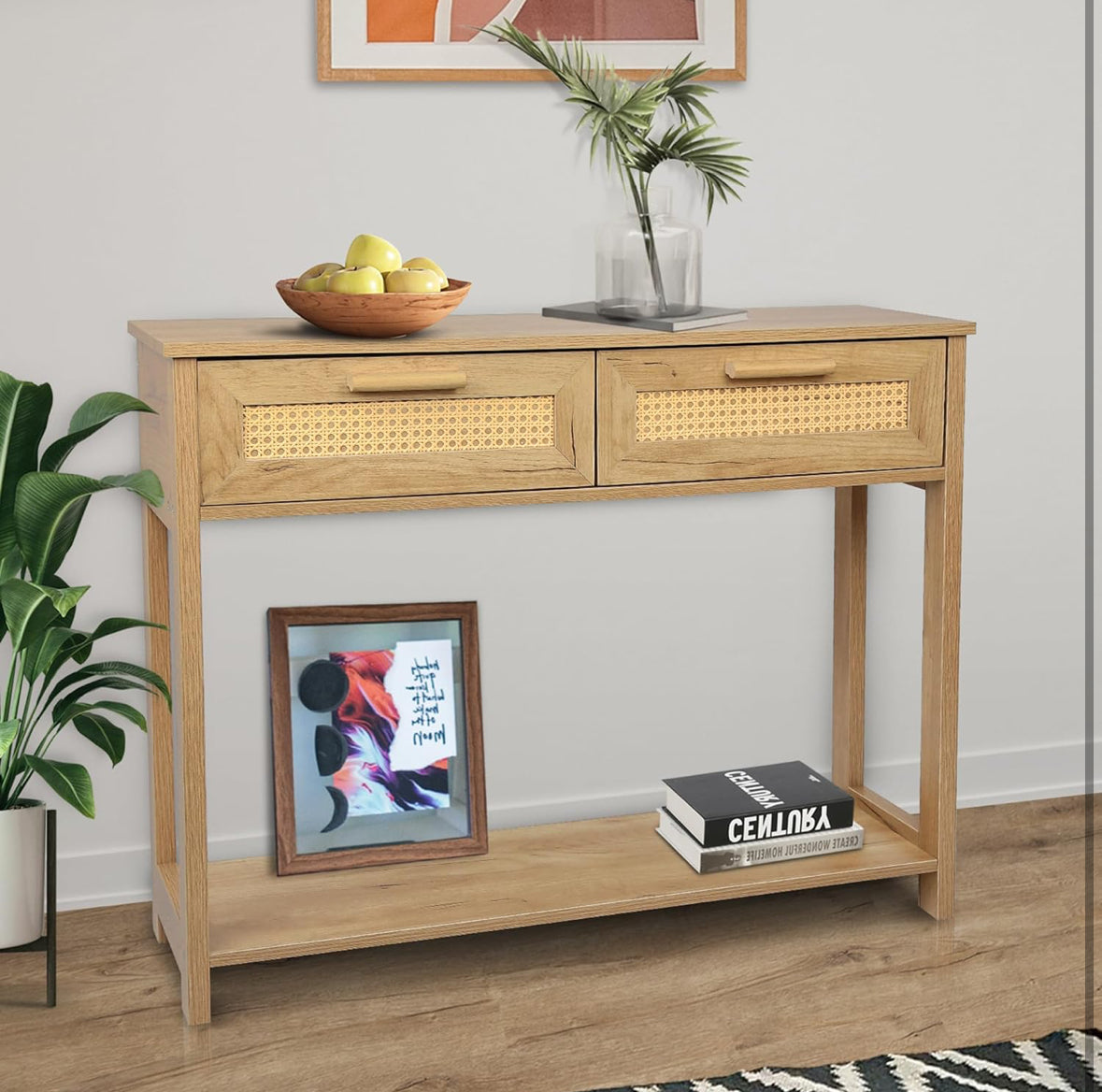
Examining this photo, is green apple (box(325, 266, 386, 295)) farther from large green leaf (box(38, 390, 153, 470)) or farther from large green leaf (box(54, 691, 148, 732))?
large green leaf (box(54, 691, 148, 732))

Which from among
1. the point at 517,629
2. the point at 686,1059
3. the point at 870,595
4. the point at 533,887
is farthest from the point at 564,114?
the point at 686,1059

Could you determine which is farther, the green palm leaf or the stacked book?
the stacked book

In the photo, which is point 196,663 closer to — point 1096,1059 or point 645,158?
point 645,158

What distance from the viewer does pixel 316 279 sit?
6.81 feet

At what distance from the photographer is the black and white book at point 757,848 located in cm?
241

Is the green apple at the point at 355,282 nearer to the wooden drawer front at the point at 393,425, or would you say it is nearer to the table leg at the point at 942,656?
the wooden drawer front at the point at 393,425

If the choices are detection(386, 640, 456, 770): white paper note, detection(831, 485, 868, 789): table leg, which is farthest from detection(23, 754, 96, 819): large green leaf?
detection(831, 485, 868, 789): table leg

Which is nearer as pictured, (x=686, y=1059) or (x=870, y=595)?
(x=686, y=1059)

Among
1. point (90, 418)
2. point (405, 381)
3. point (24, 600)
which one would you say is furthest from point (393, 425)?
point (24, 600)

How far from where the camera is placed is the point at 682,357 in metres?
2.17

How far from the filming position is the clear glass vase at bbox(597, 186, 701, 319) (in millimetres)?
2283

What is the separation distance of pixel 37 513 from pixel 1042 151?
1.98m

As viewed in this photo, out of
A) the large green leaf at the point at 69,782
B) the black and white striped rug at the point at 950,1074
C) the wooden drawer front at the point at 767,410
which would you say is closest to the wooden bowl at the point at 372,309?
the wooden drawer front at the point at 767,410

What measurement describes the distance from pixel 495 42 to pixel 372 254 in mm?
601
